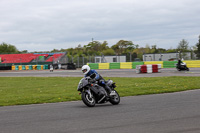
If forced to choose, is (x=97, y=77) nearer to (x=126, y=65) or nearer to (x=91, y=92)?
(x=91, y=92)

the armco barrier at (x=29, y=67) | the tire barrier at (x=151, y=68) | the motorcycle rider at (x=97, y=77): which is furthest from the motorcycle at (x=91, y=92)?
the armco barrier at (x=29, y=67)

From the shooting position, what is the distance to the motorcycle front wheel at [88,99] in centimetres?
1085

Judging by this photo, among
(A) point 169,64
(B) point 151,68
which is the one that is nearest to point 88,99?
(B) point 151,68

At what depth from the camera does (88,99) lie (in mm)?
10977

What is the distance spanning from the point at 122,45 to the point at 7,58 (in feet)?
224

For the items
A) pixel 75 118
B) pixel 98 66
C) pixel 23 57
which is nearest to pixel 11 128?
pixel 75 118

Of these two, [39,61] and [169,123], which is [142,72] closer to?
[169,123]

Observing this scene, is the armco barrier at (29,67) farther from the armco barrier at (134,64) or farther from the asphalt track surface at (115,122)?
the asphalt track surface at (115,122)

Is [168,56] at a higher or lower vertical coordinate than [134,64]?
higher

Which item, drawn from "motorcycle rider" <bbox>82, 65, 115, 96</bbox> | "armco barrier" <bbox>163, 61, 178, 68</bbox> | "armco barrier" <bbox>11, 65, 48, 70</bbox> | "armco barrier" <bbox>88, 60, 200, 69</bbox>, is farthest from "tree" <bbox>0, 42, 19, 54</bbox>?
"motorcycle rider" <bbox>82, 65, 115, 96</bbox>

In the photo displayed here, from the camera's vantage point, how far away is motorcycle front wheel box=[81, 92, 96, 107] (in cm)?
1085

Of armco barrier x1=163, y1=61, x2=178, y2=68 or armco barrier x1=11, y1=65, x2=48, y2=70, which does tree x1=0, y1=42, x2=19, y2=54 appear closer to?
armco barrier x1=11, y1=65, x2=48, y2=70

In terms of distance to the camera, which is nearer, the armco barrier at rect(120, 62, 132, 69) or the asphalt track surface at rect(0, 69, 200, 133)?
the asphalt track surface at rect(0, 69, 200, 133)

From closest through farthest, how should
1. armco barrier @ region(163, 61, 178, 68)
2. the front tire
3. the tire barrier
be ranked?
the front tire < the tire barrier < armco barrier @ region(163, 61, 178, 68)
